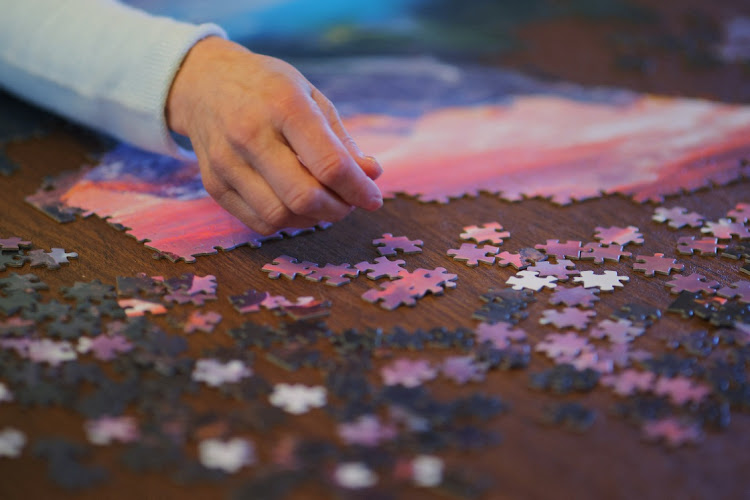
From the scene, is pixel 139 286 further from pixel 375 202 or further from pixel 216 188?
pixel 375 202

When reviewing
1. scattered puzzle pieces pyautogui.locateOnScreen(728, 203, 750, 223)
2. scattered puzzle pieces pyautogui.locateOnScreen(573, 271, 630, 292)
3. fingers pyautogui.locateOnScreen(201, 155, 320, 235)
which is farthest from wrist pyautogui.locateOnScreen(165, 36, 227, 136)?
scattered puzzle pieces pyautogui.locateOnScreen(728, 203, 750, 223)

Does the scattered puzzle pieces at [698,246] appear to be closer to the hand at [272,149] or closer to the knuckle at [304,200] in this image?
the hand at [272,149]

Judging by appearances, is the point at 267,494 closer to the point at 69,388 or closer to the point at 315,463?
the point at 315,463

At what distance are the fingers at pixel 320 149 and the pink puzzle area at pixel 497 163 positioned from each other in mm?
238

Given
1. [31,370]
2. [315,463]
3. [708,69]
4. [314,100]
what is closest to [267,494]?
[315,463]

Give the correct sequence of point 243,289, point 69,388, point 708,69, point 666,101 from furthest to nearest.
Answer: point 708,69, point 666,101, point 243,289, point 69,388

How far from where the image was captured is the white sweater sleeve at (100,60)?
165 centimetres

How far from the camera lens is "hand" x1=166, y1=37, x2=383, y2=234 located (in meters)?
1.37

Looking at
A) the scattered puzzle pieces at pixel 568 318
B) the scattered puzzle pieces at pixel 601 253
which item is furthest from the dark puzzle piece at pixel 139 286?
the scattered puzzle pieces at pixel 601 253

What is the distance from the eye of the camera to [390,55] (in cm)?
268

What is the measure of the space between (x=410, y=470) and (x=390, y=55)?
6.54 ft

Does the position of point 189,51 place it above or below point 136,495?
above

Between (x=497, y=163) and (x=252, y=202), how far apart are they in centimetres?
74

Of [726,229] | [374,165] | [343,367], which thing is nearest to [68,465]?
[343,367]
